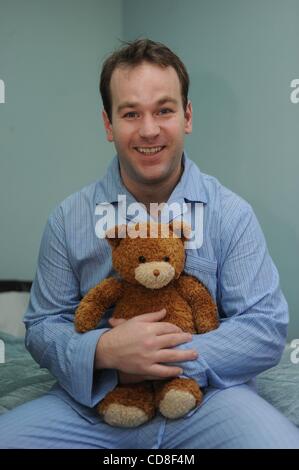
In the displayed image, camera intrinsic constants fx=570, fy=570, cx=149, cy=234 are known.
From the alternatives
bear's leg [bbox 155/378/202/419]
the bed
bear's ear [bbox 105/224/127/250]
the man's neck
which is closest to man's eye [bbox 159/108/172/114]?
the man's neck

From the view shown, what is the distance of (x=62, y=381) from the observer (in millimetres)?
1068

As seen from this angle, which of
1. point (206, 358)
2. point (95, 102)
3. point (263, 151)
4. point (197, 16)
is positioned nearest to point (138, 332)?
point (206, 358)

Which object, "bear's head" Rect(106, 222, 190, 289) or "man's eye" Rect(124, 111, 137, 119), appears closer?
"bear's head" Rect(106, 222, 190, 289)

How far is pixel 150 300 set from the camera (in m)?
1.01

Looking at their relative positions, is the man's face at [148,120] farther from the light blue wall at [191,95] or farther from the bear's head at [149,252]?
the light blue wall at [191,95]

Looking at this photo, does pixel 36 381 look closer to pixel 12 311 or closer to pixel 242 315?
pixel 242 315

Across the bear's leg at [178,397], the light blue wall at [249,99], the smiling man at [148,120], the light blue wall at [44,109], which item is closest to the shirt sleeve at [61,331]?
the bear's leg at [178,397]

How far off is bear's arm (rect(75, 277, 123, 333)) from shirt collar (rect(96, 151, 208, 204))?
20 centimetres

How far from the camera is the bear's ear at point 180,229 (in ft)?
3.32

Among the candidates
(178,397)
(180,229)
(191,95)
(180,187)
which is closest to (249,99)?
(191,95)

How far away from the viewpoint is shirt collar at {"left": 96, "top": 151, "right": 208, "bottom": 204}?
1.13m

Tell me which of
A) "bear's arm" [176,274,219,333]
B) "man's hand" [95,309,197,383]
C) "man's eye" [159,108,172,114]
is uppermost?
"man's eye" [159,108,172,114]

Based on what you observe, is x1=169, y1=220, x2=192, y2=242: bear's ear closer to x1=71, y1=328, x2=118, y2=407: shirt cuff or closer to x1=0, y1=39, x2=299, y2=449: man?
x1=0, y1=39, x2=299, y2=449: man

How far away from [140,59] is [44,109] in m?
1.12
